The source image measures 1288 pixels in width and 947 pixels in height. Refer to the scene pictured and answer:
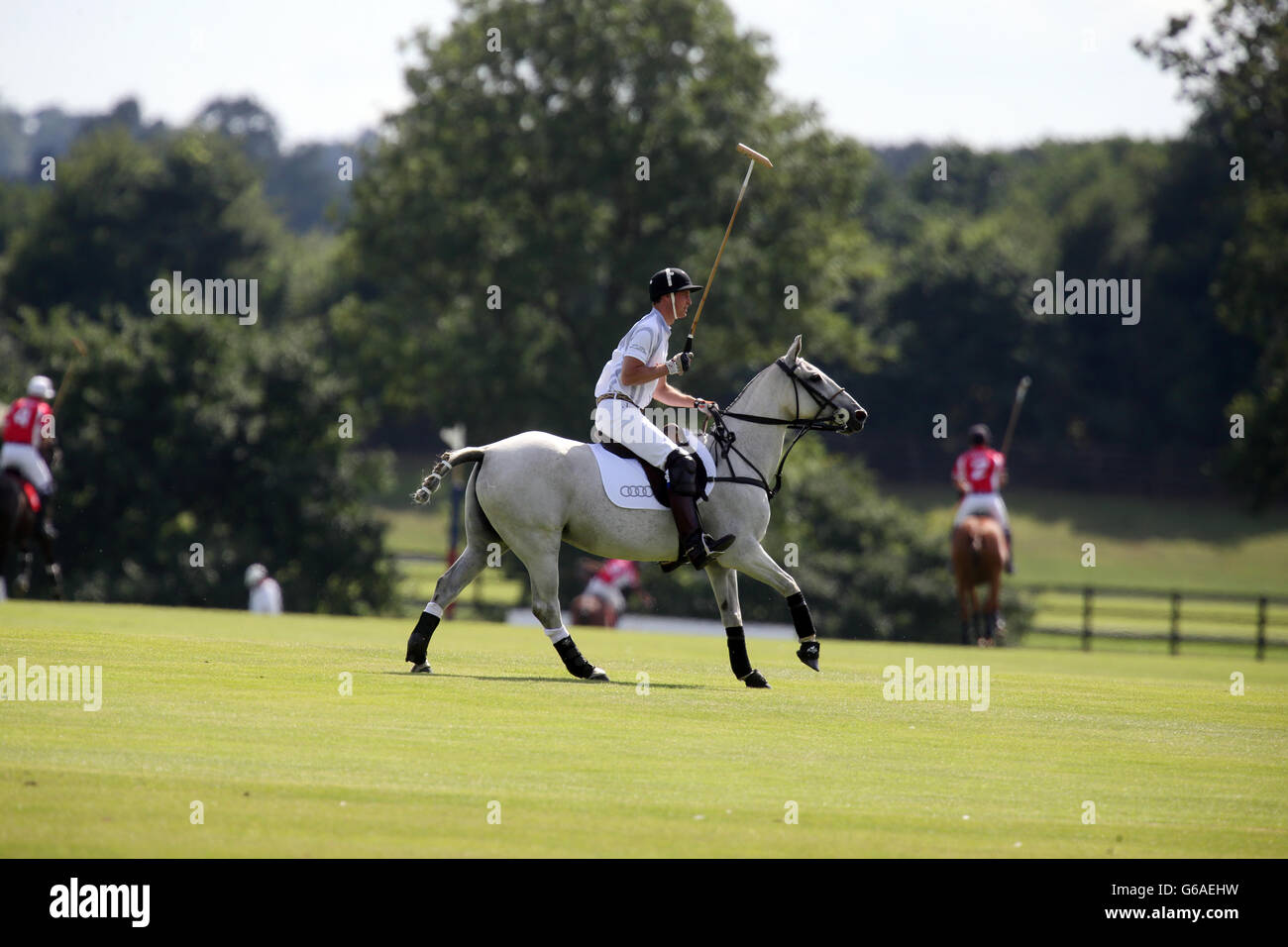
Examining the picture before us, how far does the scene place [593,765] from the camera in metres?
9.79

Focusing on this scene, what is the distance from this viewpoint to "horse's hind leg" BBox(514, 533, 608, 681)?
1310cm

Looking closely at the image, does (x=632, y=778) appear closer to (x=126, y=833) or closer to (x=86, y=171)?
(x=126, y=833)

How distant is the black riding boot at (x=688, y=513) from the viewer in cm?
1309

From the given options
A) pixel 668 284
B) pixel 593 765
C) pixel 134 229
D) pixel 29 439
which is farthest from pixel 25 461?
pixel 134 229

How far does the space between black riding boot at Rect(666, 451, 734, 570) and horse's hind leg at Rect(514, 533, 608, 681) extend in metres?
0.96

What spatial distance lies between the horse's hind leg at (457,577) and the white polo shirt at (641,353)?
4.30 ft

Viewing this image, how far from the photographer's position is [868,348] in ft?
161

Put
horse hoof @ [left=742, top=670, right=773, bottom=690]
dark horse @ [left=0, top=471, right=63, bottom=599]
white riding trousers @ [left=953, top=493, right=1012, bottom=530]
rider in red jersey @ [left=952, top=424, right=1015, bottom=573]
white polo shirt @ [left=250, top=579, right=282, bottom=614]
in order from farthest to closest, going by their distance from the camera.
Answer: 1. white polo shirt @ [left=250, top=579, right=282, bottom=614]
2. white riding trousers @ [left=953, top=493, right=1012, bottom=530]
3. rider in red jersey @ [left=952, top=424, right=1015, bottom=573]
4. dark horse @ [left=0, top=471, right=63, bottom=599]
5. horse hoof @ [left=742, top=670, right=773, bottom=690]

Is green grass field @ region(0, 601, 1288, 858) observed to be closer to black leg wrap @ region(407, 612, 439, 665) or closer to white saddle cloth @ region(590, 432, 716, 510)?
black leg wrap @ region(407, 612, 439, 665)

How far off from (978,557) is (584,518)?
13736 mm

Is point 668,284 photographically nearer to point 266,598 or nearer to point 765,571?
point 765,571

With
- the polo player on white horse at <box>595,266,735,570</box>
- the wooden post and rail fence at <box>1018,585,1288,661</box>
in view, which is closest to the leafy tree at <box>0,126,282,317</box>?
the wooden post and rail fence at <box>1018,585,1288,661</box>
